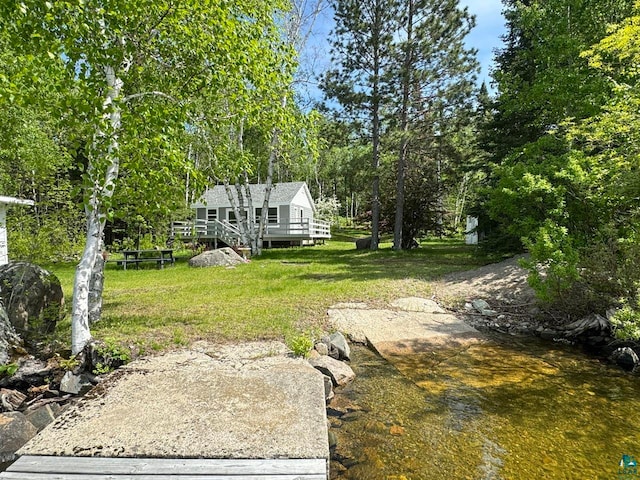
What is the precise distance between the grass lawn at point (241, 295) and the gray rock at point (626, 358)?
13.2 ft

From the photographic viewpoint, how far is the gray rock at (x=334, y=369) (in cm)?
456

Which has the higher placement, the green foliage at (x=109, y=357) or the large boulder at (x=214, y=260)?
the large boulder at (x=214, y=260)

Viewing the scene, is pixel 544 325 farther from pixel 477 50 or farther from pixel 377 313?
pixel 477 50

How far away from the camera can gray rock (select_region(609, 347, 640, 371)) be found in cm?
495

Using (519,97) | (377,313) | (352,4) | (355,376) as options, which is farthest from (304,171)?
(355,376)

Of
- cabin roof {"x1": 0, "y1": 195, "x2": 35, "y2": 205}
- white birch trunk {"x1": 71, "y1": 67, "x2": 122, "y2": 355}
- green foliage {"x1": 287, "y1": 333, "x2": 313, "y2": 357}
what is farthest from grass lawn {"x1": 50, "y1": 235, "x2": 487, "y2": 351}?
cabin roof {"x1": 0, "y1": 195, "x2": 35, "y2": 205}

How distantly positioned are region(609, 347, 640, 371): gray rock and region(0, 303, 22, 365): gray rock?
7.90 m

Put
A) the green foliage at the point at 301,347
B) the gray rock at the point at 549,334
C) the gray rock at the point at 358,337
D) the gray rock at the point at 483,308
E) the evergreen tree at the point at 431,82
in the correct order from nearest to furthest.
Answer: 1. the green foliage at the point at 301,347
2. the gray rock at the point at 358,337
3. the gray rock at the point at 549,334
4. the gray rock at the point at 483,308
5. the evergreen tree at the point at 431,82

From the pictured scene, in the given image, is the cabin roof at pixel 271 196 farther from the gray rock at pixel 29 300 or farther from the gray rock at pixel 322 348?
the gray rock at pixel 322 348

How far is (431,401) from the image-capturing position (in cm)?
411

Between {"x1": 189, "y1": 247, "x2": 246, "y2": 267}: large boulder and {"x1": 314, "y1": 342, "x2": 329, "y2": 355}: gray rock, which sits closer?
{"x1": 314, "y1": 342, "x2": 329, "y2": 355}: gray rock

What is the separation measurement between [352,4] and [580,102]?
1059 centimetres

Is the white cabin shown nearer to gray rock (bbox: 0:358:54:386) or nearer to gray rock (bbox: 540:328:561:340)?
gray rock (bbox: 0:358:54:386)

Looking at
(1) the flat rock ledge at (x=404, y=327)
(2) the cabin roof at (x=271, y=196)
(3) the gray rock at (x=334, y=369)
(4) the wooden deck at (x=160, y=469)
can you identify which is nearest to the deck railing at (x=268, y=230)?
(2) the cabin roof at (x=271, y=196)
